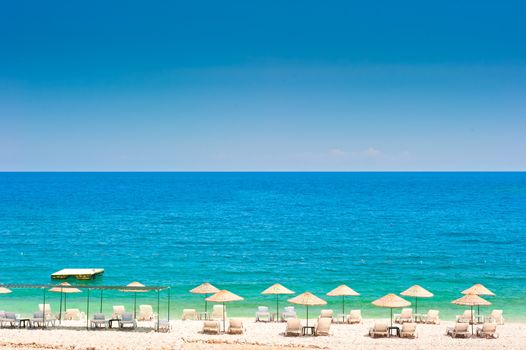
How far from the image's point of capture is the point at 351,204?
112m

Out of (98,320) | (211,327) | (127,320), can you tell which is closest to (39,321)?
(98,320)

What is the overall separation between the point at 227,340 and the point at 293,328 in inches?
102

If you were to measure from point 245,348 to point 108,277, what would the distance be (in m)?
23.7

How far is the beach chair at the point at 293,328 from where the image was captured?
2308 centimetres

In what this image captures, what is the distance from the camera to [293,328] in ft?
75.8

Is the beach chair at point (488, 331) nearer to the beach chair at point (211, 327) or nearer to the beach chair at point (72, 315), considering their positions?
the beach chair at point (211, 327)

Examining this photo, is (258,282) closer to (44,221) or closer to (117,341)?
(117,341)

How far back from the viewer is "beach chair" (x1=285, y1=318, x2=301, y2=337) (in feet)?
75.7

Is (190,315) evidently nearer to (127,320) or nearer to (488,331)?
(127,320)

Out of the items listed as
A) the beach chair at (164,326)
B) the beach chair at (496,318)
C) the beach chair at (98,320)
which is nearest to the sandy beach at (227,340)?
the beach chair at (164,326)

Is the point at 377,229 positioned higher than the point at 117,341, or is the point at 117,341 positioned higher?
the point at 377,229

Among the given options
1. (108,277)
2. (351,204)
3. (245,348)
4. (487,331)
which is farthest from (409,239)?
(351,204)

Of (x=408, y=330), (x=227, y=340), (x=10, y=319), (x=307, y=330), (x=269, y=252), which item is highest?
(x=269, y=252)

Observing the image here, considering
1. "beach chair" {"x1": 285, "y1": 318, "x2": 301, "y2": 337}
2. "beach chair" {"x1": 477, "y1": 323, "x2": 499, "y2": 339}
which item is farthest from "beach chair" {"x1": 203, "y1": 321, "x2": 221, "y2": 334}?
"beach chair" {"x1": 477, "y1": 323, "x2": 499, "y2": 339}
